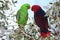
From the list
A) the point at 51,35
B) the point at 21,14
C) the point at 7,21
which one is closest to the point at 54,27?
the point at 51,35

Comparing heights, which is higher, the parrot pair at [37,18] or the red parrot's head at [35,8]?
the red parrot's head at [35,8]

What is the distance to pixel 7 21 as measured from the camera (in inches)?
61.4

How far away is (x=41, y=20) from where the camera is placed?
163 cm

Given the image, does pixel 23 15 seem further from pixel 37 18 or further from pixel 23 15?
pixel 37 18

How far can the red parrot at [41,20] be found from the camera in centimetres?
162

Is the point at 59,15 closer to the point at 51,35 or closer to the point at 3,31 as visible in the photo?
the point at 51,35

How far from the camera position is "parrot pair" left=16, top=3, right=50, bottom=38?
5.19ft

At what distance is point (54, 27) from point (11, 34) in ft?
1.53

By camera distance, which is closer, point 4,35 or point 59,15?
point 4,35

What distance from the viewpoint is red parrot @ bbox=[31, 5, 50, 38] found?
1.62 metres

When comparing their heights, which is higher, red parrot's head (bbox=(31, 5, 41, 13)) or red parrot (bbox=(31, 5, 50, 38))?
red parrot's head (bbox=(31, 5, 41, 13))

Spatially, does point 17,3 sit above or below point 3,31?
above

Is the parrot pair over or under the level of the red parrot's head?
under

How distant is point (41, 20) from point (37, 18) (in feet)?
0.16
